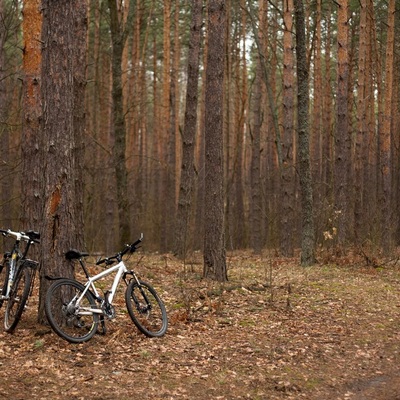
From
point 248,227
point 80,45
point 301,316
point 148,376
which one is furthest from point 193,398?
point 248,227

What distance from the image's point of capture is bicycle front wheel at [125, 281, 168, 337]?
6.92 metres

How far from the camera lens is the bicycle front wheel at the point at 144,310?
6.92 meters

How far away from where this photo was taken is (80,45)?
1027cm

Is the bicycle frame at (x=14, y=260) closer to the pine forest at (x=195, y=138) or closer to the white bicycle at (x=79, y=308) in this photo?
the pine forest at (x=195, y=138)

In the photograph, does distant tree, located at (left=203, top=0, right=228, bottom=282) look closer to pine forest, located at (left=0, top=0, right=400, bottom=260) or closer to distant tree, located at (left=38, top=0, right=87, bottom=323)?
pine forest, located at (left=0, top=0, right=400, bottom=260)

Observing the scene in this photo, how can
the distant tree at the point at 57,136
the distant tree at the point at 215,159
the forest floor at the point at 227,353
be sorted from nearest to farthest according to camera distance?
the forest floor at the point at 227,353
the distant tree at the point at 57,136
the distant tree at the point at 215,159

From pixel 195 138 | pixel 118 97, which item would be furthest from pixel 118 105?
pixel 195 138

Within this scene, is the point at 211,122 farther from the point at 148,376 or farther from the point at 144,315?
the point at 148,376

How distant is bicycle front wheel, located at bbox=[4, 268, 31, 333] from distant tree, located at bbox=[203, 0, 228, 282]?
13.7 ft

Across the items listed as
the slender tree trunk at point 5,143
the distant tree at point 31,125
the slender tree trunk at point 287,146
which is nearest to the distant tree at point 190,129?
the slender tree trunk at point 287,146

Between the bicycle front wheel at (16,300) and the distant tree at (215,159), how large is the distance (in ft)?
13.7

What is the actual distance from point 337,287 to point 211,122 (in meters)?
4.06

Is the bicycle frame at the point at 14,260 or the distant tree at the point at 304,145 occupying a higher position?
the distant tree at the point at 304,145

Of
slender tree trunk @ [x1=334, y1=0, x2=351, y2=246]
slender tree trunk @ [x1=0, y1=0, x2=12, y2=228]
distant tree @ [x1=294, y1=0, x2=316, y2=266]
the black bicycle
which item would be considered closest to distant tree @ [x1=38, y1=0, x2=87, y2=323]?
the black bicycle
